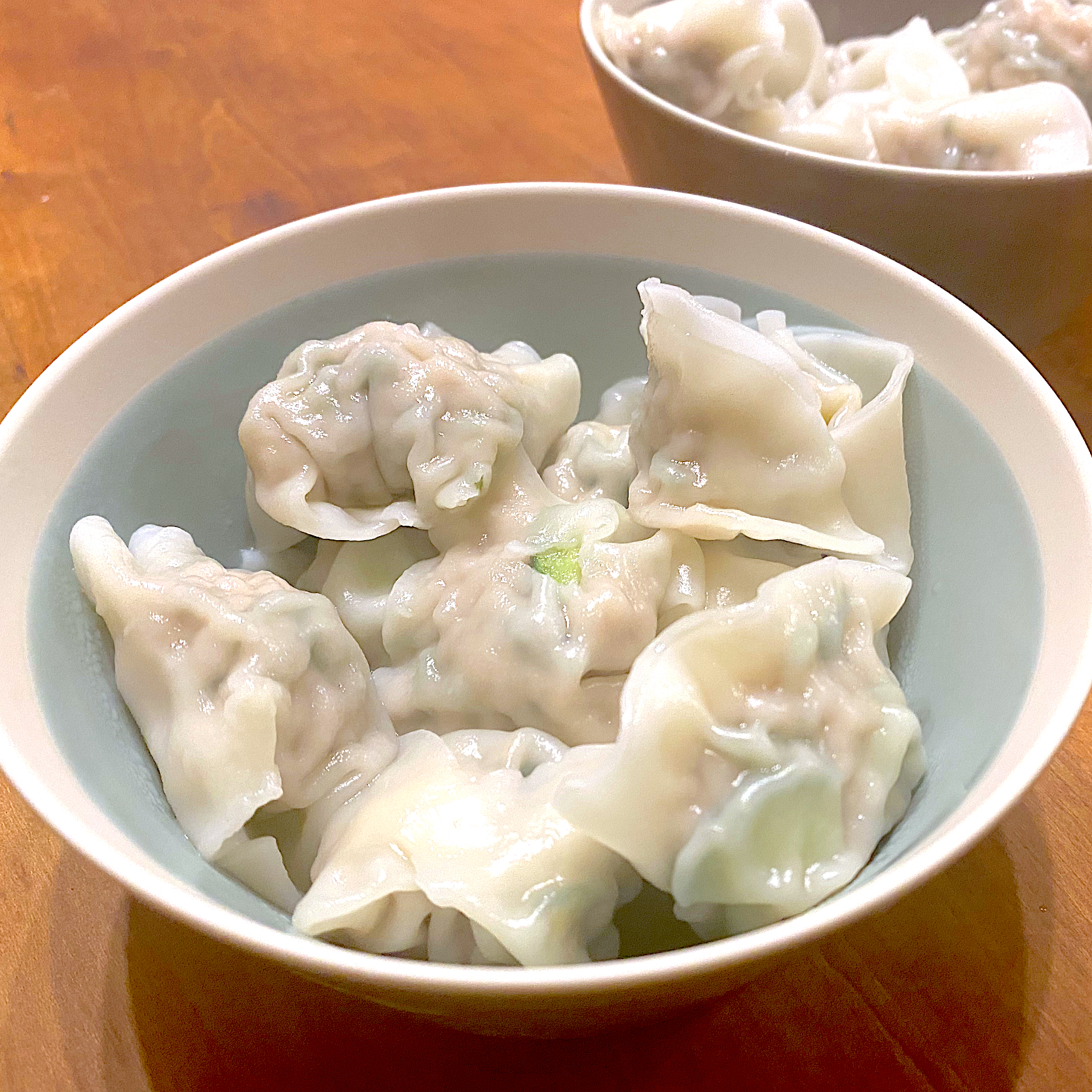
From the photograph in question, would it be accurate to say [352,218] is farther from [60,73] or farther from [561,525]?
[60,73]

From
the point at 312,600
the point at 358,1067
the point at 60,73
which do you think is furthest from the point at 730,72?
the point at 60,73

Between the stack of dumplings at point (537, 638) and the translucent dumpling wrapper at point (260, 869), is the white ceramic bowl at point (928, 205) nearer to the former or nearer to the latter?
the stack of dumplings at point (537, 638)

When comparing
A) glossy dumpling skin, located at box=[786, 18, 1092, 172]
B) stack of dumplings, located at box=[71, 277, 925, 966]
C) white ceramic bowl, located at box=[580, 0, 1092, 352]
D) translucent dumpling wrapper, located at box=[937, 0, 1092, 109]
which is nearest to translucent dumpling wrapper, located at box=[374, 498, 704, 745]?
stack of dumplings, located at box=[71, 277, 925, 966]

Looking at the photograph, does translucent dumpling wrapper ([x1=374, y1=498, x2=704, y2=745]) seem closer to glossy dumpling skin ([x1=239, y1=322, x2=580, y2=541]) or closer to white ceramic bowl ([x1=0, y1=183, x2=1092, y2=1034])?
glossy dumpling skin ([x1=239, y1=322, x2=580, y2=541])

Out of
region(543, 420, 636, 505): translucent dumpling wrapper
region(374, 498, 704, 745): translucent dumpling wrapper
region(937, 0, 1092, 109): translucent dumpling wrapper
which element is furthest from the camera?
region(937, 0, 1092, 109): translucent dumpling wrapper

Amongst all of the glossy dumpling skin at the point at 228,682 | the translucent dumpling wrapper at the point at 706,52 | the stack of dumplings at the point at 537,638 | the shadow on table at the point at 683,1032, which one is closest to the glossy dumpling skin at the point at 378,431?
the stack of dumplings at the point at 537,638
